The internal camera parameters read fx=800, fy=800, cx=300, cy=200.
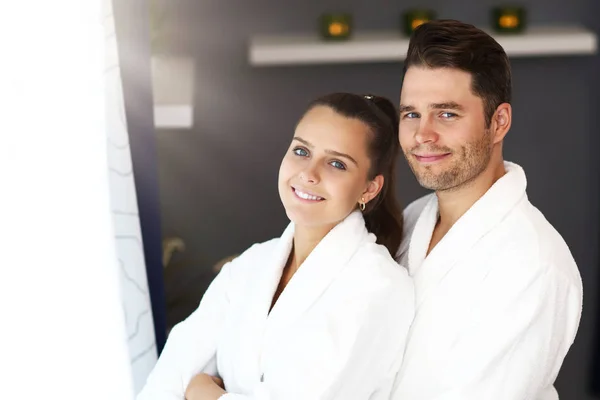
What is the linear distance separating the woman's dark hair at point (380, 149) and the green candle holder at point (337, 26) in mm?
1088

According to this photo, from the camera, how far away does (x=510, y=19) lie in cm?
260

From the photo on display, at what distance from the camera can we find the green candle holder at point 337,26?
259cm

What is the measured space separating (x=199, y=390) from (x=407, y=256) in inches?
19.2

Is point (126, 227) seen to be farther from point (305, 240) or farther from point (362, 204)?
point (362, 204)

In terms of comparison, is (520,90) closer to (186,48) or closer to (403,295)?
(186,48)

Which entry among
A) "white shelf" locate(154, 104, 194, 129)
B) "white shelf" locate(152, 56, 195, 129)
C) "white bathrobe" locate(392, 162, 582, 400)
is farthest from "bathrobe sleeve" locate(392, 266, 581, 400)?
"white shelf" locate(152, 56, 195, 129)

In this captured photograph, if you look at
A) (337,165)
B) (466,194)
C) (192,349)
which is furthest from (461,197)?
(192,349)

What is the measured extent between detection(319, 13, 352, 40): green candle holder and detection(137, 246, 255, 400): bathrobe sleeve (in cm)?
116

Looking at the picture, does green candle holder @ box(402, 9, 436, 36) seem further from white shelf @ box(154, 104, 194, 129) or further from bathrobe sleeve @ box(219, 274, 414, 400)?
bathrobe sleeve @ box(219, 274, 414, 400)

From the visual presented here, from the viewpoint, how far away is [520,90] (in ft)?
9.11

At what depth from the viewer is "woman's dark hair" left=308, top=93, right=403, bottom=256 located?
1487 millimetres

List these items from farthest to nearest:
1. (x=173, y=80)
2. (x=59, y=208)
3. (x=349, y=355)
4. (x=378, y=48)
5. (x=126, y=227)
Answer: (x=173, y=80), (x=378, y=48), (x=126, y=227), (x=59, y=208), (x=349, y=355)

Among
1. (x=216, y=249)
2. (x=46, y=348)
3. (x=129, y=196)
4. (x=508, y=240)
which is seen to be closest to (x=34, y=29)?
(x=129, y=196)

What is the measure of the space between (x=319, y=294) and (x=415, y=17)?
143 cm
